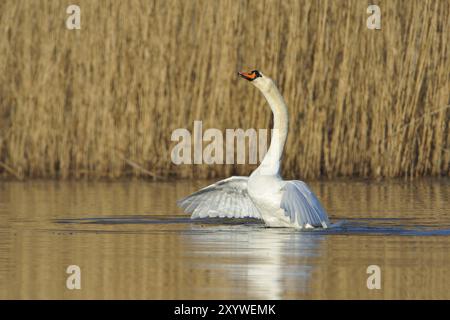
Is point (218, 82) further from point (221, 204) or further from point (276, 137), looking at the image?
point (276, 137)

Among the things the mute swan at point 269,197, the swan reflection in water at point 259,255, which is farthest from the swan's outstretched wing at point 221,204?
the swan reflection in water at point 259,255

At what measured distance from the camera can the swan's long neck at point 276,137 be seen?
32.9 feet

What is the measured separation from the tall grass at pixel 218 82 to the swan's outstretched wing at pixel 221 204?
4201 mm

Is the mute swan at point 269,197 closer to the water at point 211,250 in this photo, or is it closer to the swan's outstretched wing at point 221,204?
the swan's outstretched wing at point 221,204

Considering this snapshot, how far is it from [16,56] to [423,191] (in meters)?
A: 4.97

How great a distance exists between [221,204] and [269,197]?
104 centimetres

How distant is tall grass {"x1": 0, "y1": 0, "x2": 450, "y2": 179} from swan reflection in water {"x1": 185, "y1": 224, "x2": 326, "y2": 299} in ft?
16.0

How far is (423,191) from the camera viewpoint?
1359 cm

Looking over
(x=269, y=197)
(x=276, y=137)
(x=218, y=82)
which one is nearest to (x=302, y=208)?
(x=269, y=197)

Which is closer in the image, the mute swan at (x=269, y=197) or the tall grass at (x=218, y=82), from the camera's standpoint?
the mute swan at (x=269, y=197)

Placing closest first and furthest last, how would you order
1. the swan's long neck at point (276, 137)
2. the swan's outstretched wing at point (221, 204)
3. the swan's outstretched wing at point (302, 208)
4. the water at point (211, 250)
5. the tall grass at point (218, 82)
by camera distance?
the water at point (211, 250) → the swan's outstretched wing at point (302, 208) → the swan's long neck at point (276, 137) → the swan's outstretched wing at point (221, 204) → the tall grass at point (218, 82)

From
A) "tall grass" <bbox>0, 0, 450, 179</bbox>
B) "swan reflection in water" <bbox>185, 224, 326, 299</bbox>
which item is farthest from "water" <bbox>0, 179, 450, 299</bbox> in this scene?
"tall grass" <bbox>0, 0, 450, 179</bbox>

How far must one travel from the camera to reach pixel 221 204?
1073 centimetres
